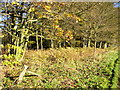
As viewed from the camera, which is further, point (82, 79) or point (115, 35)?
point (115, 35)

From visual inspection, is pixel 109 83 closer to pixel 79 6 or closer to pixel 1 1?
pixel 79 6

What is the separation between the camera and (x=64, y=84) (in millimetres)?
5164

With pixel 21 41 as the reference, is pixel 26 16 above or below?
above

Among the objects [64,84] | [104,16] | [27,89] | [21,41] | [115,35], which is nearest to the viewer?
[27,89]

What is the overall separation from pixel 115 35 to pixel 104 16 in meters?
10.9

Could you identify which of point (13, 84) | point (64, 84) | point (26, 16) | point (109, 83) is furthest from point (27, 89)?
point (26, 16)

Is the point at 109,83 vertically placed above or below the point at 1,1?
below

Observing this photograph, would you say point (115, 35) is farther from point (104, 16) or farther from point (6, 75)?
point (6, 75)

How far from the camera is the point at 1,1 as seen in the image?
193 inches

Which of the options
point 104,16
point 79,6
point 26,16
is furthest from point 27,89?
point 104,16

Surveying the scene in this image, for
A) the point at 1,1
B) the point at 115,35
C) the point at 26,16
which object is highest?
the point at 1,1

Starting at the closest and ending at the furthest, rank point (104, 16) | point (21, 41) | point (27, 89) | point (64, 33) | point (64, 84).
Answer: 1. point (27, 89)
2. point (64, 84)
3. point (64, 33)
4. point (21, 41)
5. point (104, 16)

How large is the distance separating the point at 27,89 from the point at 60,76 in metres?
1.86

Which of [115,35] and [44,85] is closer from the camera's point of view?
[44,85]
